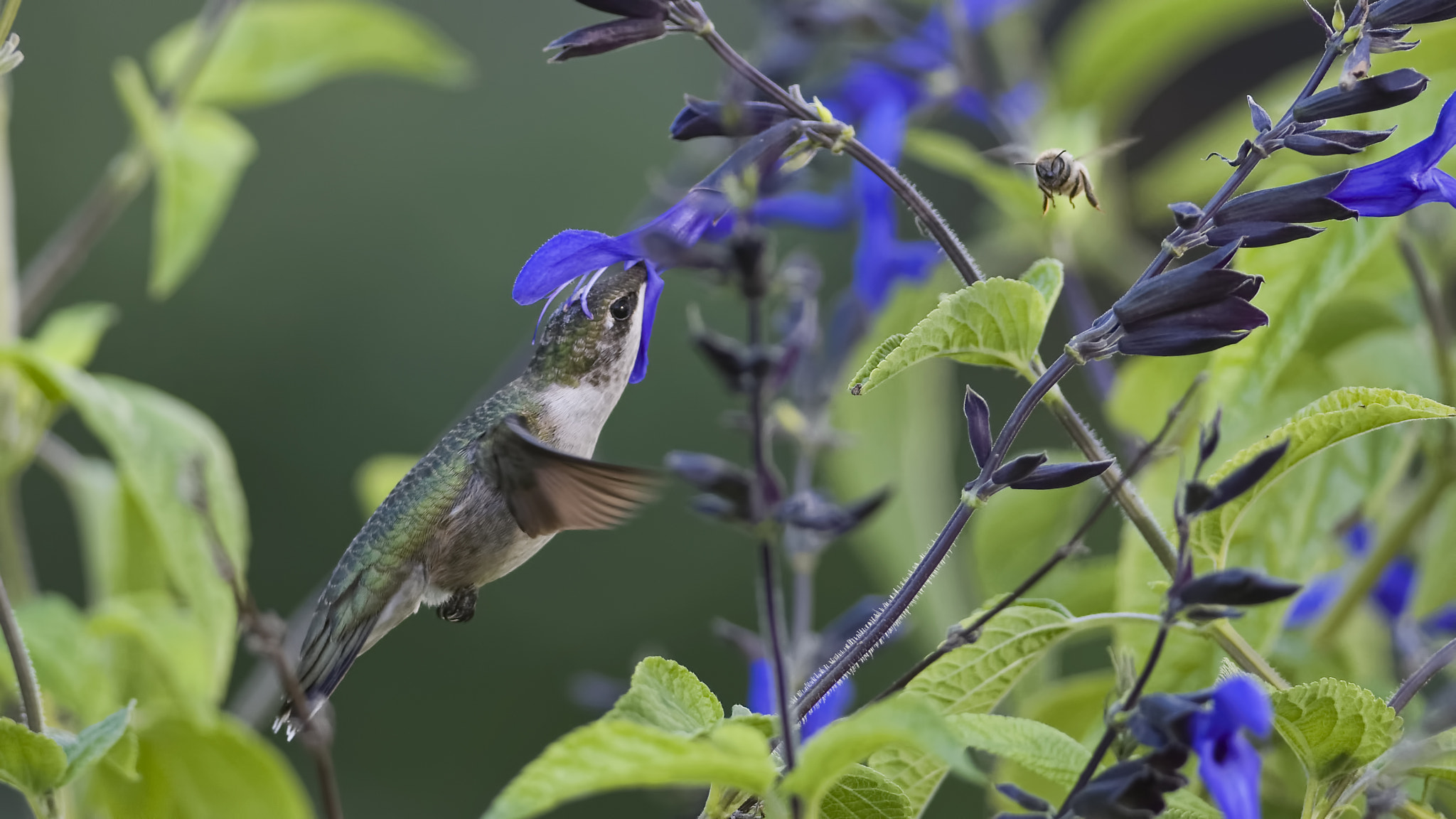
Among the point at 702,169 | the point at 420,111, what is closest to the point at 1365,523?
the point at 702,169

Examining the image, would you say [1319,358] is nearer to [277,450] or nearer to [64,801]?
[64,801]

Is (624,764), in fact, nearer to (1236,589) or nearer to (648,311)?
(1236,589)

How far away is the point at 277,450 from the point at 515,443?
10.4 ft

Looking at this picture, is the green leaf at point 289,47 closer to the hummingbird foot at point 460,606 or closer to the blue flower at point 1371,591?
the hummingbird foot at point 460,606

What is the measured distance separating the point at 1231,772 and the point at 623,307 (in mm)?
461

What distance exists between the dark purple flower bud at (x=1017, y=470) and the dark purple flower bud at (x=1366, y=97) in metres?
0.23

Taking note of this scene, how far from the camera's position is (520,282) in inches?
27.9

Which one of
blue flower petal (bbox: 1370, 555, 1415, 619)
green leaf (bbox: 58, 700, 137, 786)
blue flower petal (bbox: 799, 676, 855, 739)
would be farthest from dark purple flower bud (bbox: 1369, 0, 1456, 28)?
green leaf (bbox: 58, 700, 137, 786)

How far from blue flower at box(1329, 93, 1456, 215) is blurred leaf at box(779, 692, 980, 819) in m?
0.41

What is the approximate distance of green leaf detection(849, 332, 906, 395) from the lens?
652 mm

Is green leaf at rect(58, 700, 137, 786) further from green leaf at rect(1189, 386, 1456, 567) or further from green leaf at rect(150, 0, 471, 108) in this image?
green leaf at rect(150, 0, 471, 108)

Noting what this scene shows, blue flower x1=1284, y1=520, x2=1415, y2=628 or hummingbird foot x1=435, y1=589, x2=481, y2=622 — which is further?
blue flower x1=1284, y1=520, x2=1415, y2=628

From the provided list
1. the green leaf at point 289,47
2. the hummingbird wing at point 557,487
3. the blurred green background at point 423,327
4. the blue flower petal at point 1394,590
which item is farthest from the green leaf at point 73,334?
the blurred green background at point 423,327

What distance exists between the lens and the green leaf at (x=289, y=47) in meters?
1.38
